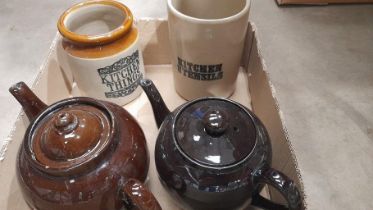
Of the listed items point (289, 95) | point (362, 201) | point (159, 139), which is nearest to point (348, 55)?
point (289, 95)

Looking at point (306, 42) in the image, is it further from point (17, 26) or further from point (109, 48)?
point (17, 26)

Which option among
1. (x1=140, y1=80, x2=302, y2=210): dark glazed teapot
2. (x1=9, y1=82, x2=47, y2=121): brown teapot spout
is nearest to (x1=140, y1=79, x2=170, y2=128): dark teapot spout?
(x1=140, y1=80, x2=302, y2=210): dark glazed teapot

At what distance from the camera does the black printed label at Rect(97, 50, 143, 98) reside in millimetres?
628

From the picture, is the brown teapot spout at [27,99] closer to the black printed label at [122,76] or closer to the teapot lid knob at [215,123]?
the black printed label at [122,76]

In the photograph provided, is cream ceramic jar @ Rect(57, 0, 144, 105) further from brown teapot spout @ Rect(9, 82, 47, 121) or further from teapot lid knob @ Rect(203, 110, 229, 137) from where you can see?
teapot lid knob @ Rect(203, 110, 229, 137)

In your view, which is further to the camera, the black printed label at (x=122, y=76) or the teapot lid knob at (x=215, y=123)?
the black printed label at (x=122, y=76)

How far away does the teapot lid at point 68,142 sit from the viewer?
0.43 metres

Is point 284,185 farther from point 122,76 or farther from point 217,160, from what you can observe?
point 122,76

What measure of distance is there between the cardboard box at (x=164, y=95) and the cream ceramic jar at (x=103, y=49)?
62 mm

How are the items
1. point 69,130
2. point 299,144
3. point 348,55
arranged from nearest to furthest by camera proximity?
point 69,130 < point 299,144 < point 348,55

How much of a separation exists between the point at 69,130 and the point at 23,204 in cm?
21

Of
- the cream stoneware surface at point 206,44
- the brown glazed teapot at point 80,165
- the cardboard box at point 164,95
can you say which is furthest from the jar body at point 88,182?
the cream stoneware surface at point 206,44

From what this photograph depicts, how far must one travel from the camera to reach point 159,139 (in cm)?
50

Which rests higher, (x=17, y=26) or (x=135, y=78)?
(x=135, y=78)
